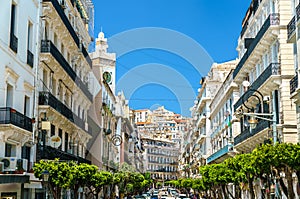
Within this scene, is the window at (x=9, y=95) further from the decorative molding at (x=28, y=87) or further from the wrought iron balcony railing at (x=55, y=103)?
the wrought iron balcony railing at (x=55, y=103)

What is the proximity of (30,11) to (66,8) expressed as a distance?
9291 millimetres

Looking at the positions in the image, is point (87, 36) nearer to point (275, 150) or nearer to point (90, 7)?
point (90, 7)

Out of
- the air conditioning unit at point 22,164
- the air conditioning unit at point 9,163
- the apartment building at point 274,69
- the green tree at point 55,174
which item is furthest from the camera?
the apartment building at point 274,69

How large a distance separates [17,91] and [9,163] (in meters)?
4.01

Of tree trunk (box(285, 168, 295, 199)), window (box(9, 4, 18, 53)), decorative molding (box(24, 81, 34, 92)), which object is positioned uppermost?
window (box(9, 4, 18, 53))

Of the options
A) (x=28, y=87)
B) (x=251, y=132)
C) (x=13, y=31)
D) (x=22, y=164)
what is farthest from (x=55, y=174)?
(x=251, y=132)

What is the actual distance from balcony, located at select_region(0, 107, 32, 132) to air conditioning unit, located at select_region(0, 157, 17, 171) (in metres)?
1.57

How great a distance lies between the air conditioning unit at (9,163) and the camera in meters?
20.9

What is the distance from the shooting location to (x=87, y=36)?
1829 inches

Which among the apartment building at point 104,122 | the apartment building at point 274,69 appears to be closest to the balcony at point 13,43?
the apartment building at point 274,69

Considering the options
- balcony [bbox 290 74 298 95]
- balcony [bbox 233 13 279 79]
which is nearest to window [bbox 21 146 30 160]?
balcony [bbox 290 74 298 95]

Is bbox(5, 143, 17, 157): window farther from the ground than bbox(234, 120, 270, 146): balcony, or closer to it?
closer to it

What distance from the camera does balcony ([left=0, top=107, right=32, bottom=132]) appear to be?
20562 mm

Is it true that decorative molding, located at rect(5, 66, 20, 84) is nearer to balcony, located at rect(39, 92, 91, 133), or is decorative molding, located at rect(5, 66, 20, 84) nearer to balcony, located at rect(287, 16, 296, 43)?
balcony, located at rect(39, 92, 91, 133)
